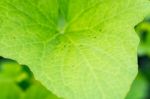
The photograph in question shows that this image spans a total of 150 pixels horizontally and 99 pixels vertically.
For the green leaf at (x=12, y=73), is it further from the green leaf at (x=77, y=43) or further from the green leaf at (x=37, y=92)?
the green leaf at (x=77, y=43)

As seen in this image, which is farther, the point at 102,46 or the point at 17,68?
the point at 17,68

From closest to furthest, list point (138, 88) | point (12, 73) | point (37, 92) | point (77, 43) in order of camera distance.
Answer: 1. point (77, 43)
2. point (37, 92)
3. point (12, 73)
4. point (138, 88)

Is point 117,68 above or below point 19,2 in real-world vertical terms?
below

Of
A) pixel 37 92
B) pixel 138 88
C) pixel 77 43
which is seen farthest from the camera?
pixel 138 88

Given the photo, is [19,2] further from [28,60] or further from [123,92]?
[123,92]

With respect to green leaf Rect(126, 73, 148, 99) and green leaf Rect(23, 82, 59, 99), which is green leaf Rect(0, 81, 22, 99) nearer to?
green leaf Rect(23, 82, 59, 99)

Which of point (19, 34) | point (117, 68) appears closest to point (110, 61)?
point (117, 68)

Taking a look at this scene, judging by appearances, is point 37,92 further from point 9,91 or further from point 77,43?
point 77,43

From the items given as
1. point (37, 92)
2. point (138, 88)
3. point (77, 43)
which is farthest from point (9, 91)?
point (138, 88)
